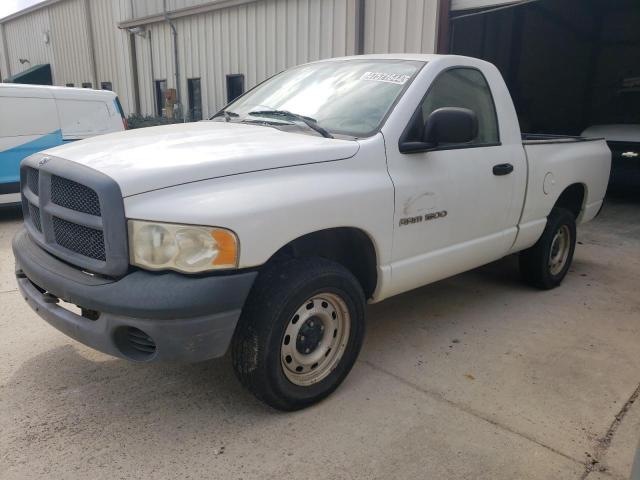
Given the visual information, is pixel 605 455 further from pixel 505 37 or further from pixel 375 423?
pixel 505 37

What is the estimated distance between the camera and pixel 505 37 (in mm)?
13227

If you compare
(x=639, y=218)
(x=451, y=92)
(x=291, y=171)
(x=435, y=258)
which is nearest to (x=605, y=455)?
(x=435, y=258)

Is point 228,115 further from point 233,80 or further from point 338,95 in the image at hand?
point 233,80

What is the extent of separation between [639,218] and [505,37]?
662 cm

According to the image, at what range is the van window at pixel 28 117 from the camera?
7.70 m

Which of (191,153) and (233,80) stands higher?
(233,80)

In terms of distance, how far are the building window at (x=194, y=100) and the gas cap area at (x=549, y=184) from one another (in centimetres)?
1144

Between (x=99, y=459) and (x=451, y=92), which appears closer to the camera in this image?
(x=99, y=459)

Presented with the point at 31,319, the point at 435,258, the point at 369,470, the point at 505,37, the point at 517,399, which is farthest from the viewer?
the point at 505,37

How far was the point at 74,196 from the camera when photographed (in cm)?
259

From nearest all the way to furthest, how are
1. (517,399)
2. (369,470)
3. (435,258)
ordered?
(369,470), (517,399), (435,258)

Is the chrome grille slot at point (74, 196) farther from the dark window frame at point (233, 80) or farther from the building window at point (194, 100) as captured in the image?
the building window at point (194, 100)

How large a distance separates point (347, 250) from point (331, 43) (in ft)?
25.2

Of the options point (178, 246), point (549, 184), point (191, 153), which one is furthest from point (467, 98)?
point (178, 246)
